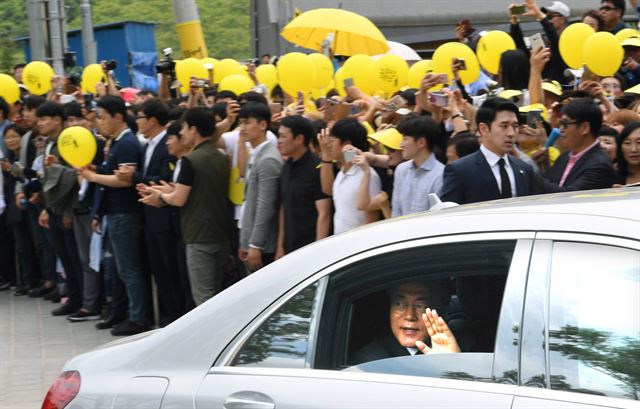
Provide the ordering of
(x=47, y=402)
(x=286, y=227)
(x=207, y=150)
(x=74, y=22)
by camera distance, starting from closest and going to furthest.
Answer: (x=47, y=402), (x=286, y=227), (x=207, y=150), (x=74, y=22)

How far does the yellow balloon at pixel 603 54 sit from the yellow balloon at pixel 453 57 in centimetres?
138

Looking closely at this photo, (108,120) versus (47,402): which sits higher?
(108,120)

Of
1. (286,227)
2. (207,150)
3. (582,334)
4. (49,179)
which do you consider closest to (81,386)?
(582,334)

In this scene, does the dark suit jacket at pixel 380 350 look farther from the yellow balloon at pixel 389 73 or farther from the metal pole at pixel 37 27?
the metal pole at pixel 37 27

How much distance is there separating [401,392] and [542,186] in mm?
3827

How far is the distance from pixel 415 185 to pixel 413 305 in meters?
4.10

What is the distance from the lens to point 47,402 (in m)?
4.55

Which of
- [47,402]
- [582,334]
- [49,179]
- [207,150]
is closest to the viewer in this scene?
[582,334]

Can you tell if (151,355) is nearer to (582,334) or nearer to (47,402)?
(47,402)

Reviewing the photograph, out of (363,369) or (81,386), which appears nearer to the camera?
(363,369)

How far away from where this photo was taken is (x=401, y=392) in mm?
3605

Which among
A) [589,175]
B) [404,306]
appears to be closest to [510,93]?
[589,175]

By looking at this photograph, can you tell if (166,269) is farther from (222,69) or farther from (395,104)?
(222,69)

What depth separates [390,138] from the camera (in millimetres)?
8445
